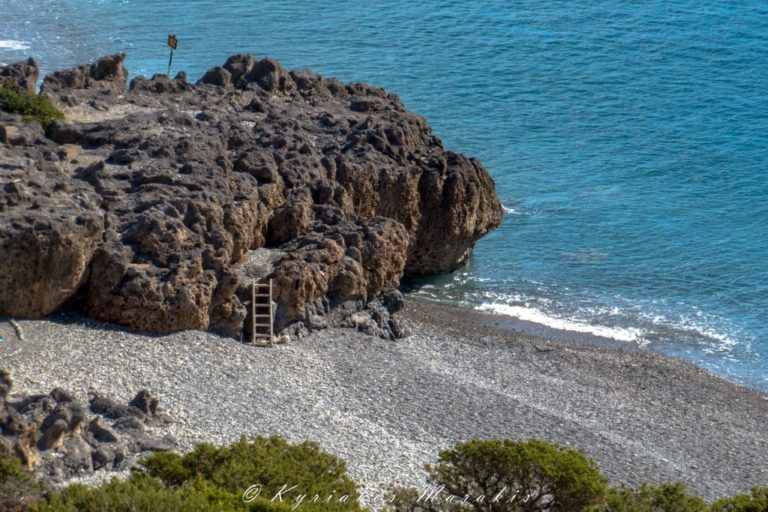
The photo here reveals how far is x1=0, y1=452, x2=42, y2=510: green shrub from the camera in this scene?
2284cm

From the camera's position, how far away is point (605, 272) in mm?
57000

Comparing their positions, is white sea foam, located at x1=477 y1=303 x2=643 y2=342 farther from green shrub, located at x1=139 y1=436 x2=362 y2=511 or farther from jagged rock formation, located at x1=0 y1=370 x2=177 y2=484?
green shrub, located at x1=139 y1=436 x2=362 y2=511

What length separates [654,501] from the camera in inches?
1065

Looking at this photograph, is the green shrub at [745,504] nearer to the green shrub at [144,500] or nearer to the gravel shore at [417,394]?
the gravel shore at [417,394]

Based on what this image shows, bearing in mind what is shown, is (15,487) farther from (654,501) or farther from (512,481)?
(654,501)

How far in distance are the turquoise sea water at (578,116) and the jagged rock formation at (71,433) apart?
23.4m

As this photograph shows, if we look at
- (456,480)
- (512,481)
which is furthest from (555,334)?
(512,481)

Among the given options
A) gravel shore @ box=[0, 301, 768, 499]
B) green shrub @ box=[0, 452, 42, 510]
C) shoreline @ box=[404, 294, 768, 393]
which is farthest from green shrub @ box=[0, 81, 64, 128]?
green shrub @ box=[0, 452, 42, 510]

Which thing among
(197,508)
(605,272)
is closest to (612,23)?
(605,272)

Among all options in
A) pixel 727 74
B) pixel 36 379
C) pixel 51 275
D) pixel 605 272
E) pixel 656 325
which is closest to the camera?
pixel 36 379

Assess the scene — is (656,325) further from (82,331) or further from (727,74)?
(727,74)

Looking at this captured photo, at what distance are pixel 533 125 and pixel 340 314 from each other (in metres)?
33.7

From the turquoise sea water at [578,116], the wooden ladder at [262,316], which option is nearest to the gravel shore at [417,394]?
the wooden ladder at [262,316]

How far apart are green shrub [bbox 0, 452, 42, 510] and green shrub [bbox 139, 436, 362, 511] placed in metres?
2.95
